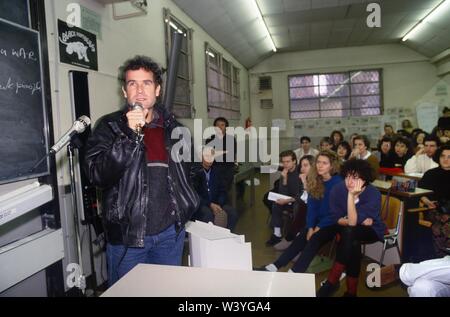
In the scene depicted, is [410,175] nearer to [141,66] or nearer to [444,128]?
[444,128]

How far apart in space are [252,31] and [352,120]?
4.24 m

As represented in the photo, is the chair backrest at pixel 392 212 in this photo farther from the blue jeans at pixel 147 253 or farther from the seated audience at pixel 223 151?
the blue jeans at pixel 147 253

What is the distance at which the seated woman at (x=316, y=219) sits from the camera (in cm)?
258

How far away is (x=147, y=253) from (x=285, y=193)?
2.63 metres

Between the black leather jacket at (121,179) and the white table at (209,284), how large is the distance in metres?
0.34

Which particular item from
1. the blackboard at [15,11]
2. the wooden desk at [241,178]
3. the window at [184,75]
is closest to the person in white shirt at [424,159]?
the wooden desk at [241,178]

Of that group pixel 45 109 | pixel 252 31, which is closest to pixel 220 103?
pixel 252 31

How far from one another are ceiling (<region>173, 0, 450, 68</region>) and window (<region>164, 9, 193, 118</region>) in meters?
0.28

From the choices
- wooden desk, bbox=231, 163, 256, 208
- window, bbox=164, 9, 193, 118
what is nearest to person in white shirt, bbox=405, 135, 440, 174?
wooden desk, bbox=231, 163, 256, 208

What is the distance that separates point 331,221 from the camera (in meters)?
2.67

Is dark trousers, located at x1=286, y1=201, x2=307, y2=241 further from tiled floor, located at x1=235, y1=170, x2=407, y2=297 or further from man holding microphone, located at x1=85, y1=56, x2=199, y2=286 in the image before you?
man holding microphone, located at x1=85, y1=56, x2=199, y2=286

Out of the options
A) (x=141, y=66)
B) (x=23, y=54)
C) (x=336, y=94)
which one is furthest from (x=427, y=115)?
(x=23, y=54)

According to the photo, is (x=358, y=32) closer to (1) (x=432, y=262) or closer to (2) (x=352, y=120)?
(2) (x=352, y=120)

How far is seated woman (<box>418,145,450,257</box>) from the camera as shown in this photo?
8.63 feet
